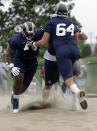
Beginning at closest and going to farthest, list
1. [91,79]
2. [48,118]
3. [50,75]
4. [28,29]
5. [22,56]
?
[48,118]
[28,29]
[22,56]
[50,75]
[91,79]

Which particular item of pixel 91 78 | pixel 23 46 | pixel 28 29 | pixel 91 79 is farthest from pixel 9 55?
pixel 91 78

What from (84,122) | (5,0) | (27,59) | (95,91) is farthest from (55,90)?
(5,0)

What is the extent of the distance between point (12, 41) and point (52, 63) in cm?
109

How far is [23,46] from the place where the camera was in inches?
404

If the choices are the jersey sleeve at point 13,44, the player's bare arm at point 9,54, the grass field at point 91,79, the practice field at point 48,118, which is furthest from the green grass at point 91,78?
the jersey sleeve at point 13,44

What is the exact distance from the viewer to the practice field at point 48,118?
804 cm

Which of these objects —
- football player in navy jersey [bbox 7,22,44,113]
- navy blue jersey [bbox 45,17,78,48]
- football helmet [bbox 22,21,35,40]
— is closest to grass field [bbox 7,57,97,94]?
football player in navy jersey [bbox 7,22,44,113]

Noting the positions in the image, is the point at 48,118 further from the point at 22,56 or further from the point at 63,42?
the point at 22,56

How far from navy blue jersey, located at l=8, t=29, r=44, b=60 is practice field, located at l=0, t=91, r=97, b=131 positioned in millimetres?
1034

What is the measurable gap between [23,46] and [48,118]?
1.73 metres

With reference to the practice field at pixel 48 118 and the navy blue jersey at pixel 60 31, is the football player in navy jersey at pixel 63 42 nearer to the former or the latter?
the navy blue jersey at pixel 60 31

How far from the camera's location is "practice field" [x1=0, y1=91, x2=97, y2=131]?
8039mm

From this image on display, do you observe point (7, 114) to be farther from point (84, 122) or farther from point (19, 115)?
point (84, 122)

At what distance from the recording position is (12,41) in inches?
402
